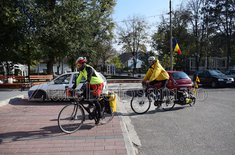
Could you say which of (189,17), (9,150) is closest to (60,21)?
(9,150)

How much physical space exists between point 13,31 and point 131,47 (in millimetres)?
31885

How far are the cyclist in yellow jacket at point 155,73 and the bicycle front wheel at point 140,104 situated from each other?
0.66m

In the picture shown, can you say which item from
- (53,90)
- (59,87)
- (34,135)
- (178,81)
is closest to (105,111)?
(34,135)

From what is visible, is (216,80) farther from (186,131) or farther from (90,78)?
(90,78)

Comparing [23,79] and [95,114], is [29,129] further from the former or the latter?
[23,79]

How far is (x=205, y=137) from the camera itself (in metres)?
6.30

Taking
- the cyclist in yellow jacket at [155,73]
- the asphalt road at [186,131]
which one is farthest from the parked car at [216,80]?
the cyclist in yellow jacket at [155,73]

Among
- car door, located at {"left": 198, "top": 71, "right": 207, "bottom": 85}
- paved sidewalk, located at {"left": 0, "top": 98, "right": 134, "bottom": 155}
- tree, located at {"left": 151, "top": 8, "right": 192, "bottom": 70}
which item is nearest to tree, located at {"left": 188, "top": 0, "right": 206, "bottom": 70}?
tree, located at {"left": 151, "top": 8, "right": 192, "bottom": 70}

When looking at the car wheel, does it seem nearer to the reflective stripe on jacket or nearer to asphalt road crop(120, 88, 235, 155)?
asphalt road crop(120, 88, 235, 155)

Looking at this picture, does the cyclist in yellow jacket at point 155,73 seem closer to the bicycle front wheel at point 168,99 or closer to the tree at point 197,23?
the bicycle front wheel at point 168,99

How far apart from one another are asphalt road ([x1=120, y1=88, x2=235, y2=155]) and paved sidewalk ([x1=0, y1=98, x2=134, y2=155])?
1.75ft

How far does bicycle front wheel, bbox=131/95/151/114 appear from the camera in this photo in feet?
31.8

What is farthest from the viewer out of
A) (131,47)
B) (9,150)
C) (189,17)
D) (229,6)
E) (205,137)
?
(131,47)

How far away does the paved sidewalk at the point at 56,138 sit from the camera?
5.19 metres
